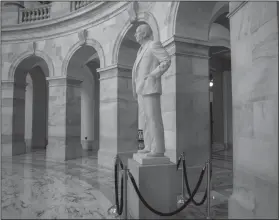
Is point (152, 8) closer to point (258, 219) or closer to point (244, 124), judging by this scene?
point (244, 124)

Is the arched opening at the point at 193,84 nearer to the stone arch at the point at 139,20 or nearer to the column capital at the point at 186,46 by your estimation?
the column capital at the point at 186,46

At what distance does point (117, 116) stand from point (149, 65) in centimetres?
465

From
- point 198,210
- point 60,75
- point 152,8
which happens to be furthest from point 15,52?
point 198,210

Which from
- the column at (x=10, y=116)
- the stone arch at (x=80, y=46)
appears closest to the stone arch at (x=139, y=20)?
the stone arch at (x=80, y=46)

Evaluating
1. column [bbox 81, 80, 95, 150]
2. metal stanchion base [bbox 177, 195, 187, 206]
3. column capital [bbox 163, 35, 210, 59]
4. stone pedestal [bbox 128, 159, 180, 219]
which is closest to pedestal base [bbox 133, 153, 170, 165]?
stone pedestal [bbox 128, 159, 180, 219]

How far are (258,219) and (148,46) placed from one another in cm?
307

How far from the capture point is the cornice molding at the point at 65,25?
8.83 metres

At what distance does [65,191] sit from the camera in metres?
5.69

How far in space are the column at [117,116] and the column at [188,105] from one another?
9.27 feet

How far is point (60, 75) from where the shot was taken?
1066 cm

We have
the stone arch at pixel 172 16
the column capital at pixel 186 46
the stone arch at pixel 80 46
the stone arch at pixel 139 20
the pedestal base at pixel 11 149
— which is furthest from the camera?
the pedestal base at pixel 11 149

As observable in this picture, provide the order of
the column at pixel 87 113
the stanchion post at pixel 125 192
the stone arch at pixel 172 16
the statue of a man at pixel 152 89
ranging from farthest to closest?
the column at pixel 87 113, the stone arch at pixel 172 16, the statue of a man at pixel 152 89, the stanchion post at pixel 125 192

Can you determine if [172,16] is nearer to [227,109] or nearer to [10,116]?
[227,109]

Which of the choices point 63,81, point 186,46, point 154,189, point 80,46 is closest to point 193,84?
point 186,46
